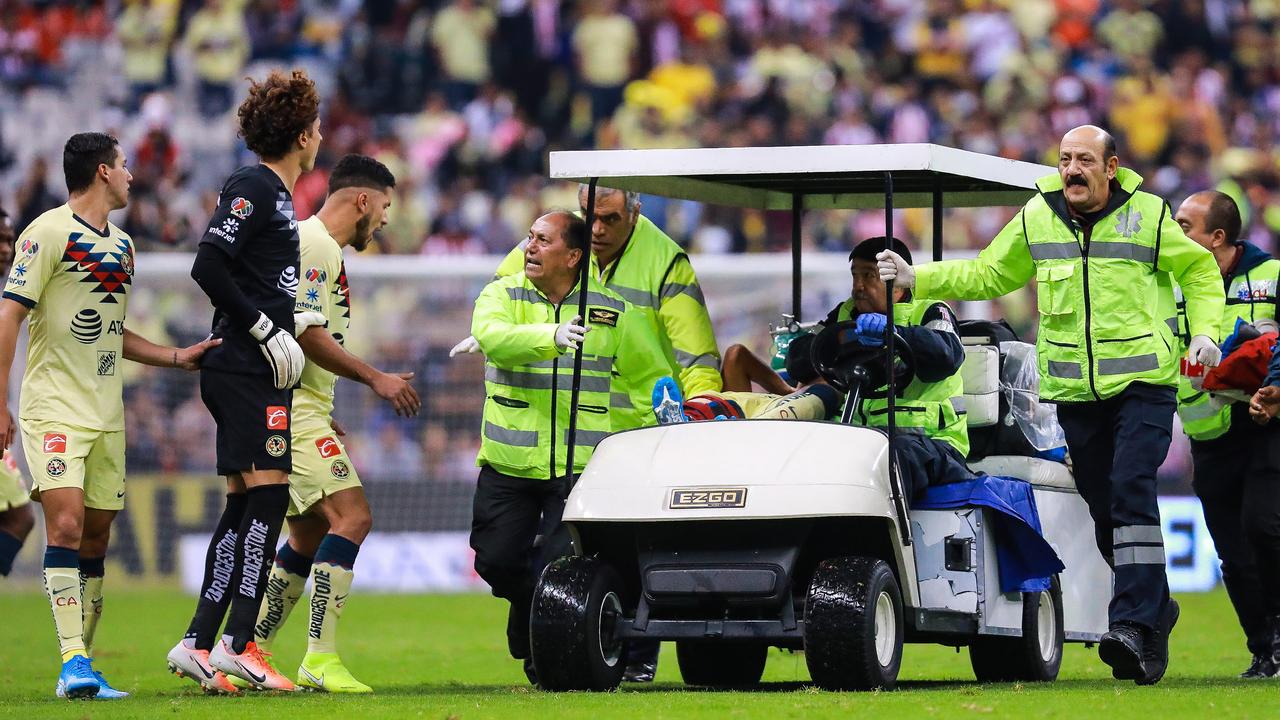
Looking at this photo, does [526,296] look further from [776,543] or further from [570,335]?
[776,543]

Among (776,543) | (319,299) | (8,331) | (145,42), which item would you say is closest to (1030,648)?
(776,543)

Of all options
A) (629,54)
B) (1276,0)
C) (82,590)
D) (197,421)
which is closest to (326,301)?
(82,590)

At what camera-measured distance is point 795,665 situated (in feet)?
34.2

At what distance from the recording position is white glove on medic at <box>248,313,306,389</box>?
735 cm

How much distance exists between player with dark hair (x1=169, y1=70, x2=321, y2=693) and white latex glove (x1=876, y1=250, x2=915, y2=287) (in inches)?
90.2

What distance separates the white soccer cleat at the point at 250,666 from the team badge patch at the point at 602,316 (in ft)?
6.74

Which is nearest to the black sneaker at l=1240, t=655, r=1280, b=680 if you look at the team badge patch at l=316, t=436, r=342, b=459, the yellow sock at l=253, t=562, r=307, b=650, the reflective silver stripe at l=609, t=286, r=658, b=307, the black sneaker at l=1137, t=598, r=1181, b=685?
the black sneaker at l=1137, t=598, r=1181, b=685

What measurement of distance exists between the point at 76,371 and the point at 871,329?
127 inches

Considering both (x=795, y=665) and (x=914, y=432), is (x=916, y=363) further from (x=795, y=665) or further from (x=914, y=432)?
(x=795, y=665)

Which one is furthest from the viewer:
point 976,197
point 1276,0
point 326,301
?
point 1276,0

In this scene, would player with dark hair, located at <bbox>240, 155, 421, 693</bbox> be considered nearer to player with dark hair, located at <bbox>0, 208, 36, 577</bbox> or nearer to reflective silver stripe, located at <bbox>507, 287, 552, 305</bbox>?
reflective silver stripe, located at <bbox>507, 287, 552, 305</bbox>

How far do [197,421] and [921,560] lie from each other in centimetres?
1082

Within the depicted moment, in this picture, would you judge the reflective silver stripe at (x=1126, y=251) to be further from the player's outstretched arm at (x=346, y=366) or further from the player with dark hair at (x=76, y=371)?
the player with dark hair at (x=76, y=371)

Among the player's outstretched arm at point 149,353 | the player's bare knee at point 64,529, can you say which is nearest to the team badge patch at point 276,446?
the player's outstretched arm at point 149,353
